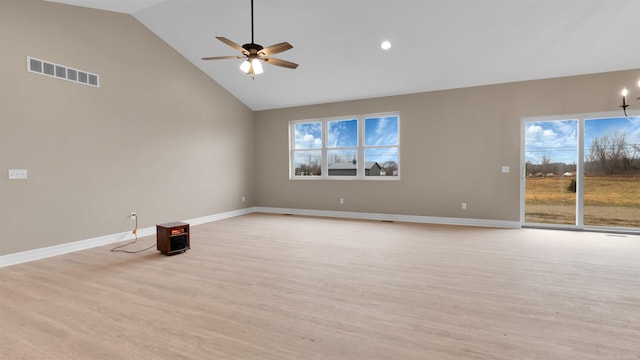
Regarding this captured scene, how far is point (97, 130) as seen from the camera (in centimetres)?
438

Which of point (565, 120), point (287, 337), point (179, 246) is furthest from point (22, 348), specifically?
point (565, 120)

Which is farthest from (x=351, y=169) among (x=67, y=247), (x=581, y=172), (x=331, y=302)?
(x=67, y=247)

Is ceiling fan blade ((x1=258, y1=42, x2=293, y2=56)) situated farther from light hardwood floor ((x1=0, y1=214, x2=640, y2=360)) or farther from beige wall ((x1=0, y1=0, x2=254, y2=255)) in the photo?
beige wall ((x1=0, y1=0, x2=254, y2=255))

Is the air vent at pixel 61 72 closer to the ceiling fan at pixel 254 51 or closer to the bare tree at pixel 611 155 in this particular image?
the ceiling fan at pixel 254 51

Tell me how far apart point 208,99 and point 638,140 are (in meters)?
8.05

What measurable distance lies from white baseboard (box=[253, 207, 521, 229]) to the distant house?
36.8 inches

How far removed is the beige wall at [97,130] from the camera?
3.56 m

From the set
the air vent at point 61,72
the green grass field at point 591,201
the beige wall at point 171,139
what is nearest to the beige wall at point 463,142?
the beige wall at point 171,139

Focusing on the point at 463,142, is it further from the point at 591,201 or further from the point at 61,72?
the point at 61,72

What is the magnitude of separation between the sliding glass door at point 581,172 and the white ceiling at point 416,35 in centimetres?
99

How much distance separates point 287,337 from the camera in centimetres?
197

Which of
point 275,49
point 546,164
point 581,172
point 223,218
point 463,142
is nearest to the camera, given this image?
point 275,49

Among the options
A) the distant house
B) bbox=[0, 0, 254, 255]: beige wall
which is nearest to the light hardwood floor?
bbox=[0, 0, 254, 255]: beige wall

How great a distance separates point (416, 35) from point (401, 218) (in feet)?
11.8
